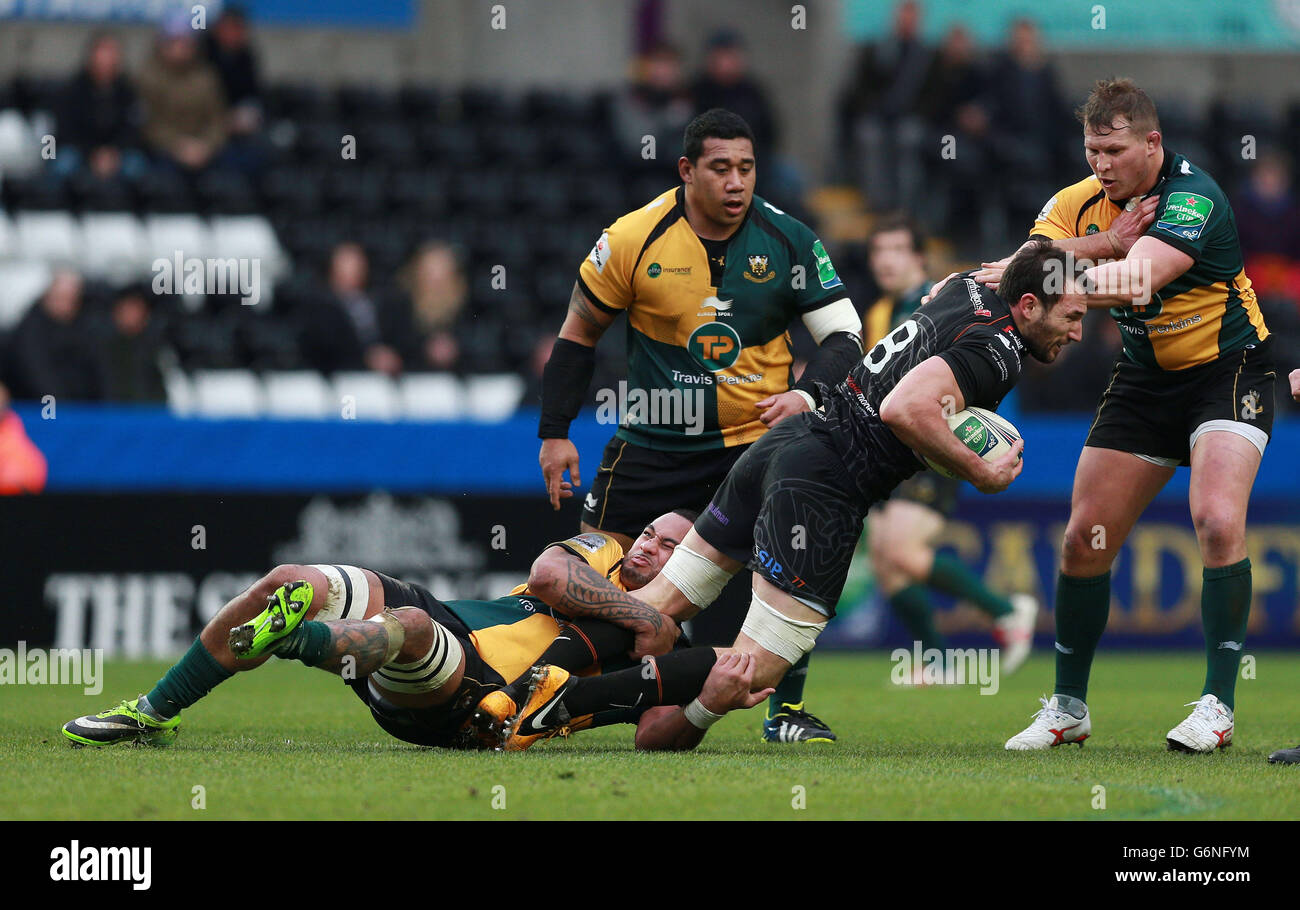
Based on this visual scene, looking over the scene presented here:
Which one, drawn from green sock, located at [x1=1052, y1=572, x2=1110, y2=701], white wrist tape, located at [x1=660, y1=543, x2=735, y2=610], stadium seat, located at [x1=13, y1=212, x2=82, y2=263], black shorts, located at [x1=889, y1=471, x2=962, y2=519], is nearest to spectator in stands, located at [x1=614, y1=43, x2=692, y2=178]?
stadium seat, located at [x1=13, y1=212, x2=82, y2=263]

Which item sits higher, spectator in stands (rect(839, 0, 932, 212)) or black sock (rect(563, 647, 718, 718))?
spectator in stands (rect(839, 0, 932, 212))

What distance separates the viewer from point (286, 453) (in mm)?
11680

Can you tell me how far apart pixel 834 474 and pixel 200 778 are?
2.48m

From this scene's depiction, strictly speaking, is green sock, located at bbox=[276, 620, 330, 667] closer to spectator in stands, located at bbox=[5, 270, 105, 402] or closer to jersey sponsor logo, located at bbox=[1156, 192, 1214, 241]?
jersey sponsor logo, located at bbox=[1156, 192, 1214, 241]

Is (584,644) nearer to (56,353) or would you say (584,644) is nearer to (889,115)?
(56,353)

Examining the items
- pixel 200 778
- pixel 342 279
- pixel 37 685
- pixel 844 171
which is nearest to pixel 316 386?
pixel 342 279

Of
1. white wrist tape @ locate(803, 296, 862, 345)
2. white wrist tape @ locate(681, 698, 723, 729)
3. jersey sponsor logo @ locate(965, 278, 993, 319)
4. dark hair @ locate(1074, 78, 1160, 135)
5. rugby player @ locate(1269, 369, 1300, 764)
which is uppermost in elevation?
dark hair @ locate(1074, 78, 1160, 135)

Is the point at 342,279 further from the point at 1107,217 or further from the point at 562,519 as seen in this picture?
the point at 1107,217

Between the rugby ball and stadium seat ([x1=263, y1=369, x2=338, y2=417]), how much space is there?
7.97 meters

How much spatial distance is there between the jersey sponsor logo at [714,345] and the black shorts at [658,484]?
1.21ft

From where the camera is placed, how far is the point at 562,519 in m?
11.5

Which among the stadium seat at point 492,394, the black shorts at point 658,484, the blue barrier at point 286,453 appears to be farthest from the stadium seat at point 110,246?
the black shorts at point 658,484

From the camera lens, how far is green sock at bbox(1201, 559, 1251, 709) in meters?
6.75

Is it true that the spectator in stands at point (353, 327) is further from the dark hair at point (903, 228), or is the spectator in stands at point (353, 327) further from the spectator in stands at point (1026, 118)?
the spectator in stands at point (1026, 118)
